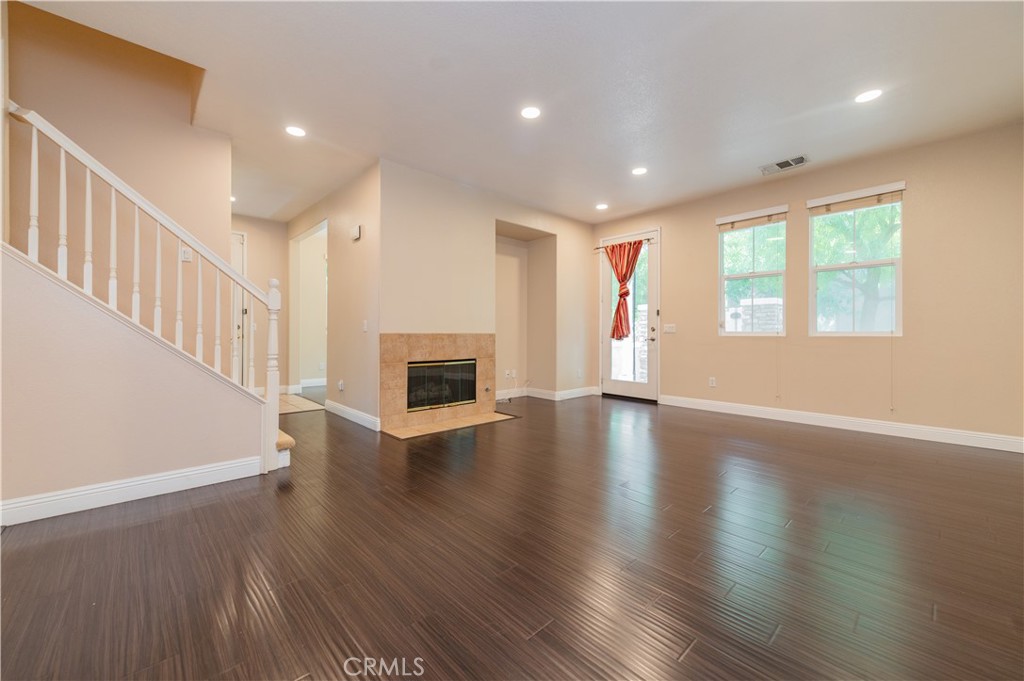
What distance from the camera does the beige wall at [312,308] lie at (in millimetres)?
6707

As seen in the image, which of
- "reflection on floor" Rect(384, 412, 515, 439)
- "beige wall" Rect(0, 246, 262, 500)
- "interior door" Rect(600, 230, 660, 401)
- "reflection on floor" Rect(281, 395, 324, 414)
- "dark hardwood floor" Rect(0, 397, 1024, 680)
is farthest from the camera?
"interior door" Rect(600, 230, 660, 401)

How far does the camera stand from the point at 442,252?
179 inches

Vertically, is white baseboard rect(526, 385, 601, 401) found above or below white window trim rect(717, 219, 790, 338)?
below

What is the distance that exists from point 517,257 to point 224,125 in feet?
13.1

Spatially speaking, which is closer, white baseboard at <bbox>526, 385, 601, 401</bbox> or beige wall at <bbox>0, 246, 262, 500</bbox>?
beige wall at <bbox>0, 246, 262, 500</bbox>

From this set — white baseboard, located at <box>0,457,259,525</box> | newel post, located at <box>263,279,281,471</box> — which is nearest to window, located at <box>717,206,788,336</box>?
newel post, located at <box>263,279,281,471</box>

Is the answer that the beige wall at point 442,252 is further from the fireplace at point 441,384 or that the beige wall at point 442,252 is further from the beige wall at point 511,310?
the beige wall at point 511,310

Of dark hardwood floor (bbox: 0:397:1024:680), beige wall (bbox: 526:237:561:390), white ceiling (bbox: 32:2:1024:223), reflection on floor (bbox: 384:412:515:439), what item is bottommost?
dark hardwood floor (bbox: 0:397:1024:680)

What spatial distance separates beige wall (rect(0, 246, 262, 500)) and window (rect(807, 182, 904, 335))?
227 inches

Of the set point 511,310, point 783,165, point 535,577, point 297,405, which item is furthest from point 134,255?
point 783,165

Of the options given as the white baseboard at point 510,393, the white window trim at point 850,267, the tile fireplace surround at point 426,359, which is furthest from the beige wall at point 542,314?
the white window trim at point 850,267

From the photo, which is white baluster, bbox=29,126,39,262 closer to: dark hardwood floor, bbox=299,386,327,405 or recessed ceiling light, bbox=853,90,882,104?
dark hardwood floor, bbox=299,386,327,405

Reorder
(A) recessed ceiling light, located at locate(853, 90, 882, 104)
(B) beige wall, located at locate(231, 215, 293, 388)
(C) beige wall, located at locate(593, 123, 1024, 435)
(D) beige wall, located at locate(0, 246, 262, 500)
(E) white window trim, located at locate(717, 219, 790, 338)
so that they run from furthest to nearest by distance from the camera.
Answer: (B) beige wall, located at locate(231, 215, 293, 388) → (E) white window trim, located at locate(717, 219, 790, 338) → (C) beige wall, located at locate(593, 123, 1024, 435) → (A) recessed ceiling light, located at locate(853, 90, 882, 104) → (D) beige wall, located at locate(0, 246, 262, 500)

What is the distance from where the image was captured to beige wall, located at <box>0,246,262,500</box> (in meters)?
2.03
